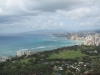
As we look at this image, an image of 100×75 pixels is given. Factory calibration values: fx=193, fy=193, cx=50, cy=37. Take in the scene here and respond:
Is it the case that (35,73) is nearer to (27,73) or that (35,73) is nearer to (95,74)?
(27,73)

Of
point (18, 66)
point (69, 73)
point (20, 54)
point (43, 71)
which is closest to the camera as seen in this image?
point (69, 73)

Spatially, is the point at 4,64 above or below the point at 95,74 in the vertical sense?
below

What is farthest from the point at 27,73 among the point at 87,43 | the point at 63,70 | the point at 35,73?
the point at 87,43

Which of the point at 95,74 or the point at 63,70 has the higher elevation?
the point at 95,74

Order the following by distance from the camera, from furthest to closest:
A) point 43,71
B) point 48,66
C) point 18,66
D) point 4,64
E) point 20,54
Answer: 1. point 20,54
2. point 4,64
3. point 18,66
4. point 48,66
5. point 43,71

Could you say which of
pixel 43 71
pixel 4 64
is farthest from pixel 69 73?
pixel 4 64

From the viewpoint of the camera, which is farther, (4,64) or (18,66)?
(4,64)

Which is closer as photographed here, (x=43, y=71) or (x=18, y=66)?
(x=43, y=71)

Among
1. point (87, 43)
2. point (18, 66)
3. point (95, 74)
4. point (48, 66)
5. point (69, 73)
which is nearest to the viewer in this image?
point (95, 74)

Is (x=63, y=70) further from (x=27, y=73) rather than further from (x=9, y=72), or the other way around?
(x=9, y=72)
